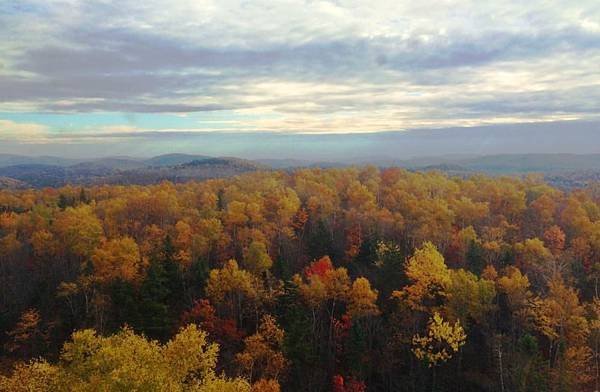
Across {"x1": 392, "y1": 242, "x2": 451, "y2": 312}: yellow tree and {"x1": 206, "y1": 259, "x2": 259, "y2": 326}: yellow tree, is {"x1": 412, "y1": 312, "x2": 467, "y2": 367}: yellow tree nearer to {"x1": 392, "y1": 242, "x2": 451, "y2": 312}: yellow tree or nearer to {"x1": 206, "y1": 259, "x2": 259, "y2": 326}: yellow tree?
{"x1": 392, "y1": 242, "x2": 451, "y2": 312}: yellow tree

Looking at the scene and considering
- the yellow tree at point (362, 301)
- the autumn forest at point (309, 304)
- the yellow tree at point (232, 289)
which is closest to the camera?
the autumn forest at point (309, 304)

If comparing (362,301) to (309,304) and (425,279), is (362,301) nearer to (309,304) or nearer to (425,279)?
(309,304)

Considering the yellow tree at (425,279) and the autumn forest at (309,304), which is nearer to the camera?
the autumn forest at (309,304)

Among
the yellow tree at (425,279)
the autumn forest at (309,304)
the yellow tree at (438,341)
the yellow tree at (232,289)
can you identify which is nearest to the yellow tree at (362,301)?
the autumn forest at (309,304)

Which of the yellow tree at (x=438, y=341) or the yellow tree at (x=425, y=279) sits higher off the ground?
the yellow tree at (x=425, y=279)

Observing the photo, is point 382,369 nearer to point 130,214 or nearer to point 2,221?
point 130,214

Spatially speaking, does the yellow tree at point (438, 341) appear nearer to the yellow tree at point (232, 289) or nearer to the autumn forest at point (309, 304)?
the autumn forest at point (309, 304)

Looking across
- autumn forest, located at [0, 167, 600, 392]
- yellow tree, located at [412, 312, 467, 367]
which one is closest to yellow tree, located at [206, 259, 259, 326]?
autumn forest, located at [0, 167, 600, 392]

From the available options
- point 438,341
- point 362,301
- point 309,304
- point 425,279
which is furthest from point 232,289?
point 438,341

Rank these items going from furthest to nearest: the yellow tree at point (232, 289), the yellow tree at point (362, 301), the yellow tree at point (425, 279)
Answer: the yellow tree at point (232, 289)
the yellow tree at point (425, 279)
the yellow tree at point (362, 301)
